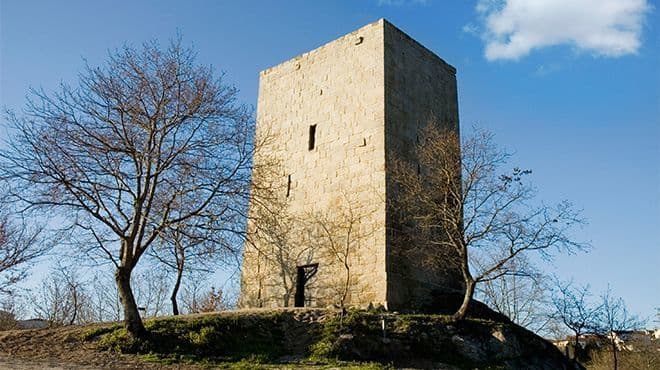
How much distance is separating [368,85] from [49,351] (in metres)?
11.0

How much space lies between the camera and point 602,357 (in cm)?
2208

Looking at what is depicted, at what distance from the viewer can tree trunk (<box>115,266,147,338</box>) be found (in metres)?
11.6

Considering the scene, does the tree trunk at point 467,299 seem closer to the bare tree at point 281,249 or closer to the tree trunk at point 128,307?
the bare tree at point 281,249

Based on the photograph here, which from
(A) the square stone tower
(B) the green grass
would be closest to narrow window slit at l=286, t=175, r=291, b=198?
(A) the square stone tower

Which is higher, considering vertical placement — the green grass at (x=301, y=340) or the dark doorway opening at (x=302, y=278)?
the dark doorway opening at (x=302, y=278)

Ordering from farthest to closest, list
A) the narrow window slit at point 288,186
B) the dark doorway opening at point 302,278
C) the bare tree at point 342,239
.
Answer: the narrow window slit at point 288,186 < the dark doorway opening at point 302,278 < the bare tree at point 342,239

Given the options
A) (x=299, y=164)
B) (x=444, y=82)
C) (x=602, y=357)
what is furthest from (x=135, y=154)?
(x=602, y=357)

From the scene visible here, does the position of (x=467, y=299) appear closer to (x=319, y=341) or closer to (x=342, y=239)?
(x=319, y=341)

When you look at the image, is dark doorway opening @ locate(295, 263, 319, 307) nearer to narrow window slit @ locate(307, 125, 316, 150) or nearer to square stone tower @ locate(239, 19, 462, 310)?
square stone tower @ locate(239, 19, 462, 310)

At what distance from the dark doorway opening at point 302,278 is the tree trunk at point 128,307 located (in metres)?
5.89

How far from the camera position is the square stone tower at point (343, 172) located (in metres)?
15.7

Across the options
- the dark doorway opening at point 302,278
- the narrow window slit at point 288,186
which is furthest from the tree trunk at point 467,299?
the narrow window slit at point 288,186

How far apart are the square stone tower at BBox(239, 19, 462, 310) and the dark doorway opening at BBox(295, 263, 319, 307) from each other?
3 centimetres

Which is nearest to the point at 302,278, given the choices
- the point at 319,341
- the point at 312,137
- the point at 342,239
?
the point at 342,239
